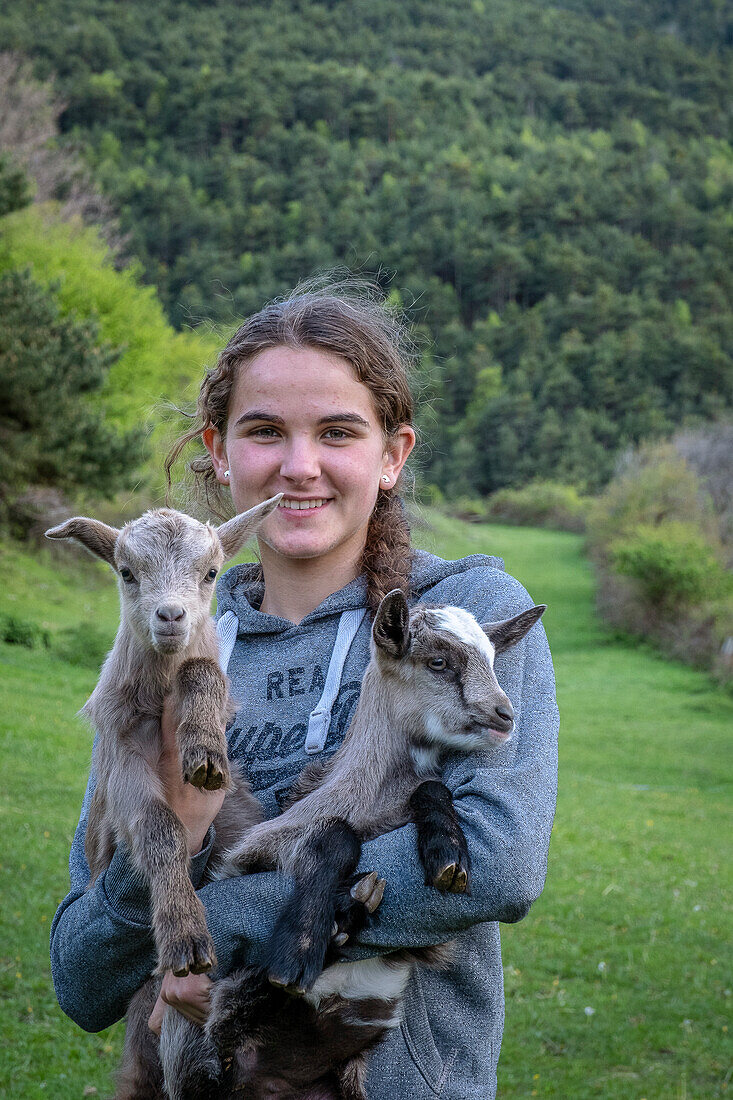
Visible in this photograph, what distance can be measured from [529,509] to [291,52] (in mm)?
87236

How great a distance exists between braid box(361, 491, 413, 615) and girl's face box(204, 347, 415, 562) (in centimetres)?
13

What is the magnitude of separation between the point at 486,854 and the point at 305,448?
1146mm

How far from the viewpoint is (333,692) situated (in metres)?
2.56

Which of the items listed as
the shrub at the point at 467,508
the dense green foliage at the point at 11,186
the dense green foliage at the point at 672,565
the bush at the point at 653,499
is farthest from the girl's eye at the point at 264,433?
the shrub at the point at 467,508

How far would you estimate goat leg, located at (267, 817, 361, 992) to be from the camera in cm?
196

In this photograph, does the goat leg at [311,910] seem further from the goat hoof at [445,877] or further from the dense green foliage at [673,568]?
the dense green foliage at [673,568]

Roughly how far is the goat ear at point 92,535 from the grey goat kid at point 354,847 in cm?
73

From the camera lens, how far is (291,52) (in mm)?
121062

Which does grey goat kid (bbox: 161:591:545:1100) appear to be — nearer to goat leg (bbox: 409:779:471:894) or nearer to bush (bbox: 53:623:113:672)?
goat leg (bbox: 409:779:471:894)

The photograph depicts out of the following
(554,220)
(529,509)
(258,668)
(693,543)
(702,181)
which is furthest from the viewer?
(702,181)

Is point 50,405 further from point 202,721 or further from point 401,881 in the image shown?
point 401,881

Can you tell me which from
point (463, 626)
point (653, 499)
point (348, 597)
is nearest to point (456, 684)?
point (463, 626)

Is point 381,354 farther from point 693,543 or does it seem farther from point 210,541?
point 693,543

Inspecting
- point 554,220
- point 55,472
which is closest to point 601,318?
point 554,220
